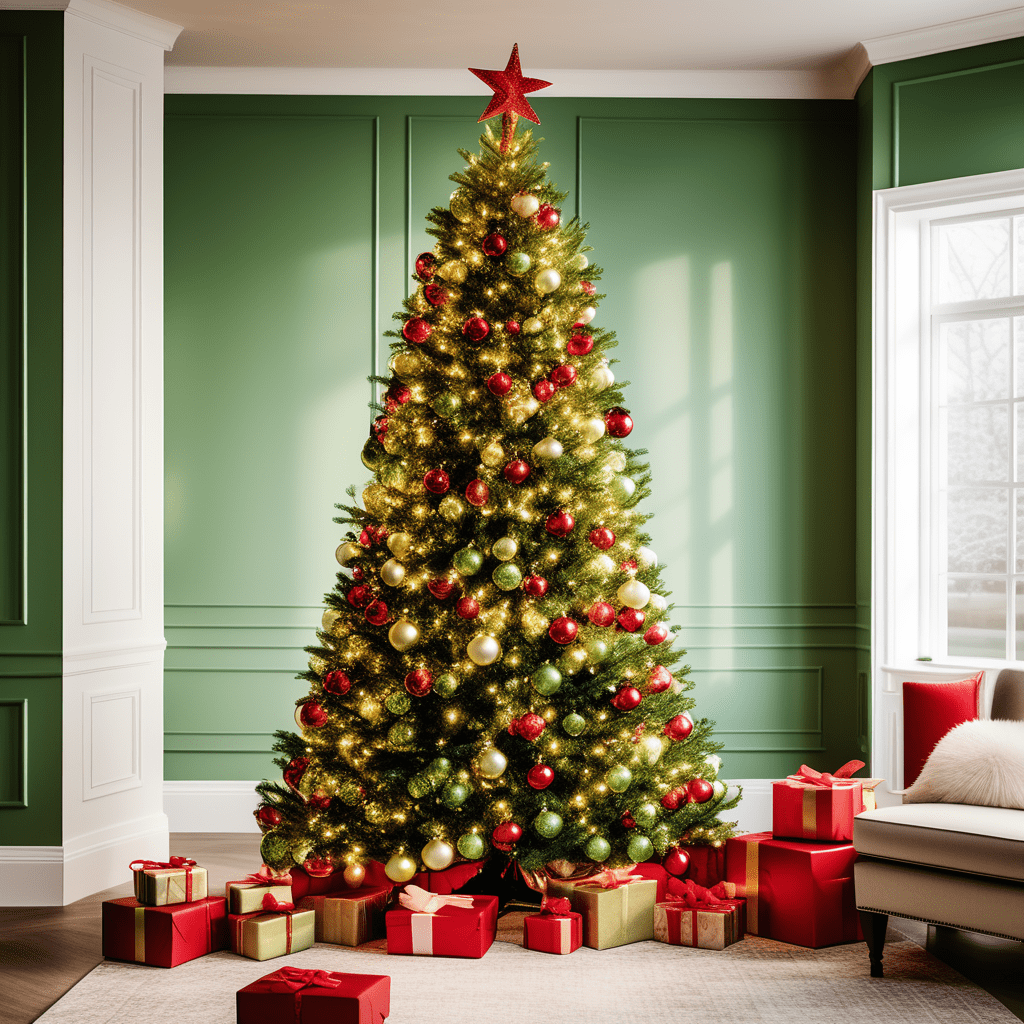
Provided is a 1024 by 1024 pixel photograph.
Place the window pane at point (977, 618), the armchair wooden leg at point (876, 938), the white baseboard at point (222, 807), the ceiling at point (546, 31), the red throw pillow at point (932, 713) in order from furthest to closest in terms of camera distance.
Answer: the white baseboard at point (222, 807)
the window pane at point (977, 618)
the ceiling at point (546, 31)
the red throw pillow at point (932, 713)
the armchair wooden leg at point (876, 938)

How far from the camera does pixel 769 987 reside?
8.14 ft

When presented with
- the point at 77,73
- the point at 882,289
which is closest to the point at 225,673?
the point at 77,73

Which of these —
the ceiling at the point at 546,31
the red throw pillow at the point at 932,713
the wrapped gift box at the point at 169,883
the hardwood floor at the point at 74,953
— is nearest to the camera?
the hardwood floor at the point at 74,953

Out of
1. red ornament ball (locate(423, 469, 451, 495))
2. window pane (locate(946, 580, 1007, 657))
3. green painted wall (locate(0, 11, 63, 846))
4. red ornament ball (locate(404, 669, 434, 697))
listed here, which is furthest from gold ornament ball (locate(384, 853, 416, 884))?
window pane (locate(946, 580, 1007, 657))

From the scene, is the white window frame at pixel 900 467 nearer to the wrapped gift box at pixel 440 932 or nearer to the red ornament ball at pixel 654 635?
the red ornament ball at pixel 654 635

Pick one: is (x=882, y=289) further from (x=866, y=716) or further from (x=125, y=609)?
(x=125, y=609)

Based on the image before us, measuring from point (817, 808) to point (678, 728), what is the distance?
0.47m

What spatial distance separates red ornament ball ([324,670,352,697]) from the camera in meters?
2.83

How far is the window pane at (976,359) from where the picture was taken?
395cm

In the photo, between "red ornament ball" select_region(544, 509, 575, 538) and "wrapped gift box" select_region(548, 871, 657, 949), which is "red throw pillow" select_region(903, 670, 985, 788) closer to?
"wrapped gift box" select_region(548, 871, 657, 949)

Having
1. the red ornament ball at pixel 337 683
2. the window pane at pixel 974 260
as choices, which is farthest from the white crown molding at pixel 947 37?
the red ornament ball at pixel 337 683

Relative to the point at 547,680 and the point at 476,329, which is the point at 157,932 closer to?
the point at 547,680

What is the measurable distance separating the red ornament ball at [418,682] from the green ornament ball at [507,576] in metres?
0.34

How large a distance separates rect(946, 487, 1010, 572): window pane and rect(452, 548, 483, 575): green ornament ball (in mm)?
2352
